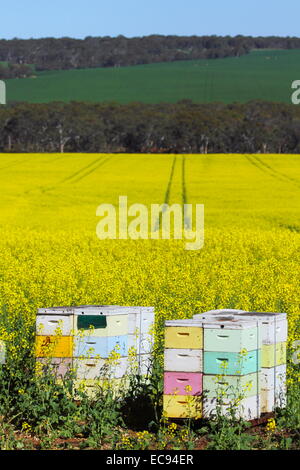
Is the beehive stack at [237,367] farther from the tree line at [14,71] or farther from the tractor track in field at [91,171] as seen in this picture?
the tree line at [14,71]

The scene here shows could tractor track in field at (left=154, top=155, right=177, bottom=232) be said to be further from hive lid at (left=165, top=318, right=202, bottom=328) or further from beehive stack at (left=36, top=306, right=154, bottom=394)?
hive lid at (left=165, top=318, right=202, bottom=328)

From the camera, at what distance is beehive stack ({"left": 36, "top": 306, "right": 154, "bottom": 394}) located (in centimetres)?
1180

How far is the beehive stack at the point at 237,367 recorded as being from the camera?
1067 cm

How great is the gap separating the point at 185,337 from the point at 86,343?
1512 mm

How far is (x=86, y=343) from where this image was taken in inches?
468

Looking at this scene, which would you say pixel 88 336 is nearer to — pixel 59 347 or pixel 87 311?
pixel 87 311

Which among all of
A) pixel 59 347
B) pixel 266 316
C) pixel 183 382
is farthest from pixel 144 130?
pixel 183 382

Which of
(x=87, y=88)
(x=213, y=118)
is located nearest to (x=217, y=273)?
(x=213, y=118)

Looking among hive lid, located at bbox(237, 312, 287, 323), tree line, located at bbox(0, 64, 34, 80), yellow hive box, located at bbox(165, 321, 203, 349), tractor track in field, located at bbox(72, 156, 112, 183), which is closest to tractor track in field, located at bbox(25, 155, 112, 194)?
tractor track in field, located at bbox(72, 156, 112, 183)

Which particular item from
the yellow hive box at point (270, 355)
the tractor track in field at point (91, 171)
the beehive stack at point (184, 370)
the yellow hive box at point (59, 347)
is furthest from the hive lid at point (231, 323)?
the tractor track in field at point (91, 171)

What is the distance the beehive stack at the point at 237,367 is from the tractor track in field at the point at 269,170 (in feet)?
147
